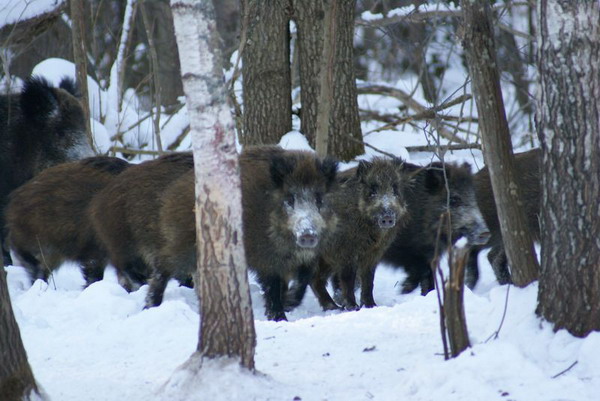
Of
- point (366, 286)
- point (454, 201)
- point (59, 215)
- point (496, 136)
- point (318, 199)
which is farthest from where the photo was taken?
point (454, 201)

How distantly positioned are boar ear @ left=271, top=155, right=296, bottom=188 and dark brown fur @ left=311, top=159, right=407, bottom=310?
27.4 inches

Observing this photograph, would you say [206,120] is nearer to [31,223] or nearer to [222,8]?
[31,223]

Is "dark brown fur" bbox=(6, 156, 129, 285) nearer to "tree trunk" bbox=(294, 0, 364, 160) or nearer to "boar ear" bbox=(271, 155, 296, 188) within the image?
"boar ear" bbox=(271, 155, 296, 188)

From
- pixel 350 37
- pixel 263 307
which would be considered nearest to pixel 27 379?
pixel 263 307

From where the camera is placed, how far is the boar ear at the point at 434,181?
936 cm

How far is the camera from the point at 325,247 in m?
8.34

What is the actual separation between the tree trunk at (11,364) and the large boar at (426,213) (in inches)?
199

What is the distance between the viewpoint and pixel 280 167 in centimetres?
798

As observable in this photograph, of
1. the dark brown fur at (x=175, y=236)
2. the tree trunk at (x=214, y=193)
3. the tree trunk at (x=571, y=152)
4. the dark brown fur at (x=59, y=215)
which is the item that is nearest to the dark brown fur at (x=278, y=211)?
the dark brown fur at (x=175, y=236)

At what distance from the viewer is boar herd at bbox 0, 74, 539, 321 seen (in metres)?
8.07

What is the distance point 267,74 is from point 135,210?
9.17 feet

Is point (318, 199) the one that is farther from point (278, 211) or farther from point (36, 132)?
point (36, 132)

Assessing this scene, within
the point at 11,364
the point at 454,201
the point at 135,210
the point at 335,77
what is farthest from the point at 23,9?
the point at 11,364

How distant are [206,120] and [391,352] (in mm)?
1814
